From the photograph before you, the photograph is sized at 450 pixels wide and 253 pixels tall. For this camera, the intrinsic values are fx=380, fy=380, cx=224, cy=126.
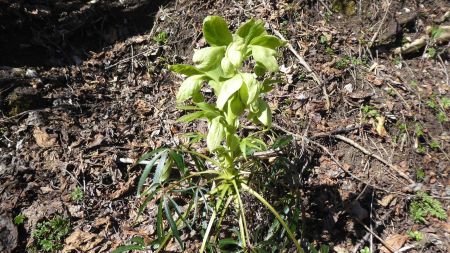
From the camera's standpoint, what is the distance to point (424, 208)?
2.06 m

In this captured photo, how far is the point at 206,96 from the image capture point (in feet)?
8.27

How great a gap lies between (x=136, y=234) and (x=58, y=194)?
1.58ft

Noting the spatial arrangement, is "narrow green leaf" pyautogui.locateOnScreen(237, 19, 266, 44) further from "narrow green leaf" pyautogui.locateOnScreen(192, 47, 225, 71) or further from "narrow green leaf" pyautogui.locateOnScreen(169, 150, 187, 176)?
"narrow green leaf" pyautogui.locateOnScreen(169, 150, 187, 176)

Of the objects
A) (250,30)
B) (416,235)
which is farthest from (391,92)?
(250,30)

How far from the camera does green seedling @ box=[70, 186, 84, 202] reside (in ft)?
6.59

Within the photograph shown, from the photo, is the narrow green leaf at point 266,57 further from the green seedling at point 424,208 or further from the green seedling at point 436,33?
the green seedling at point 436,33

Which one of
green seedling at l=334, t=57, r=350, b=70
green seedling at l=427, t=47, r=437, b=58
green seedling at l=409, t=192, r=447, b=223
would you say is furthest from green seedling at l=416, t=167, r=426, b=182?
green seedling at l=427, t=47, r=437, b=58

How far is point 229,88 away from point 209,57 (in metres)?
0.14

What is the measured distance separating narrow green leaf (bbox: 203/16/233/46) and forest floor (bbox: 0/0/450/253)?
71 cm

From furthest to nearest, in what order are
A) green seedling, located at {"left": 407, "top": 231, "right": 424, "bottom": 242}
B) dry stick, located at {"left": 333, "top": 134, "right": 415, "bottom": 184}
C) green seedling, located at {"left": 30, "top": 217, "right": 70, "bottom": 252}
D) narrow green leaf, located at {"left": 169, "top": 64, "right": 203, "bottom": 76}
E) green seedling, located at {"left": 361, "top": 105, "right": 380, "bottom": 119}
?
green seedling, located at {"left": 361, "top": 105, "right": 380, "bottom": 119}, dry stick, located at {"left": 333, "top": 134, "right": 415, "bottom": 184}, green seedling, located at {"left": 407, "top": 231, "right": 424, "bottom": 242}, green seedling, located at {"left": 30, "top": 217, "right": 70, "bottom": 252}, narrow green leaf, located at {"left": 169, "top": 64, "right": 203, "bottom": 76}

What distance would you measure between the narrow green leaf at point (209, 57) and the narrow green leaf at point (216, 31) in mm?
28

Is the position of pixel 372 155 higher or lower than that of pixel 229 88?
lower

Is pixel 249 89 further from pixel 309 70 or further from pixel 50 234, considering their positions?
pixel 309 70

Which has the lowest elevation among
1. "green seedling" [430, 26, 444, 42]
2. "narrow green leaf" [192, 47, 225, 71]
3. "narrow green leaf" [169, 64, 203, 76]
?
"green seedling" [430, 26, 444, 42]
